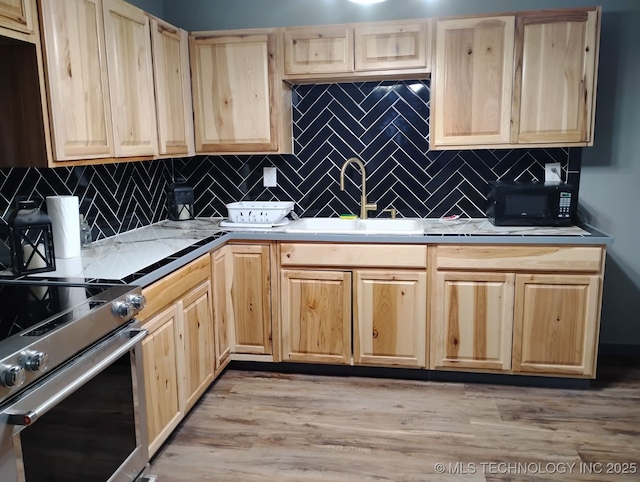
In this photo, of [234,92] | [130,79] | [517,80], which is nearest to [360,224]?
[234,92]

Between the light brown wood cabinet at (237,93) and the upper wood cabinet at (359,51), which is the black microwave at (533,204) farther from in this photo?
the light brown wood cabinet at (237,93)

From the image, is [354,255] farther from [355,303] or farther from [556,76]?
[556,76]

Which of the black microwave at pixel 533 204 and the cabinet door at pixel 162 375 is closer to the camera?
the cabinet door at pixel 162 375

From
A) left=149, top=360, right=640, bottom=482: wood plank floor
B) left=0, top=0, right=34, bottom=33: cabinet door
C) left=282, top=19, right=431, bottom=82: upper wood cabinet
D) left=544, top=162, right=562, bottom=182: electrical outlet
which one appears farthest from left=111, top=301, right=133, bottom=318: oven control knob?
left=544, top=162, right=562, bottom=182: electrical outlet

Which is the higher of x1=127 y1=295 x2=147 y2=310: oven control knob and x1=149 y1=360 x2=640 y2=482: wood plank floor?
x1=127 y1=295 x2=147 y2=310: oven control knob

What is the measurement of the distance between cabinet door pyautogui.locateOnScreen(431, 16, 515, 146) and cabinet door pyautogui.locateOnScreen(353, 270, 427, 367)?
833mm

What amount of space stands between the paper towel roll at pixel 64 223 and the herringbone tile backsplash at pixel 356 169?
0.71 metres

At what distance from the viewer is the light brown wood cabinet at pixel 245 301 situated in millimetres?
3032

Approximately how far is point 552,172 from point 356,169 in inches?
46.6

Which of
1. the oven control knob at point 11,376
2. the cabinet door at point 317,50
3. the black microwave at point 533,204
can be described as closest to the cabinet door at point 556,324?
the black microwave at point 533,204

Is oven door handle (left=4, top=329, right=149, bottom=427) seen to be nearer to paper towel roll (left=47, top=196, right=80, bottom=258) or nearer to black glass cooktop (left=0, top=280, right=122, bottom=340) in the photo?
black glass cooktop (left=0, top=280, right=122, bottom=340)

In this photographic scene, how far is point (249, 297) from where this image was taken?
10.2 ft

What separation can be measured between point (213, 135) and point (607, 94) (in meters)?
2.33

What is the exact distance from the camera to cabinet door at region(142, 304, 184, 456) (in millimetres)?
2119
